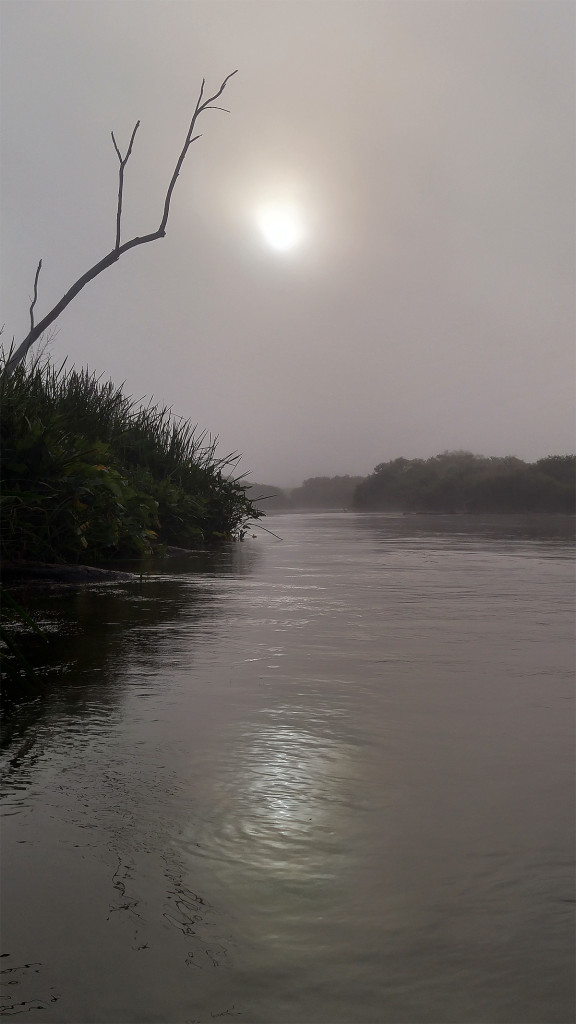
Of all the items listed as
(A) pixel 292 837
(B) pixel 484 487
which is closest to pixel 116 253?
(A) pixel 292 837

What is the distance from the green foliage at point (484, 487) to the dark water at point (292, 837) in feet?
59.2

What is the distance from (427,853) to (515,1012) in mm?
296

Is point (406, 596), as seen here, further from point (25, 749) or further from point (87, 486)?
point (25, 749)

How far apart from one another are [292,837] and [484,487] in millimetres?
20240

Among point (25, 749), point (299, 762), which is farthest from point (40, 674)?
point (299, 762)

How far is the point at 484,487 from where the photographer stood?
68.0ft

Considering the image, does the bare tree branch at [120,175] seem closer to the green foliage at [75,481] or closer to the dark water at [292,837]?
the green foliage at [75,481]

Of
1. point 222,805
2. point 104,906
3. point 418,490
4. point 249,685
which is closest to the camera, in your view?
point 104,906

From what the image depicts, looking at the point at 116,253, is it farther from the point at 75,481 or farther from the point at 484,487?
the point at 484,487

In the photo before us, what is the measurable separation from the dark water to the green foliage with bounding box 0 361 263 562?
2.96 ft

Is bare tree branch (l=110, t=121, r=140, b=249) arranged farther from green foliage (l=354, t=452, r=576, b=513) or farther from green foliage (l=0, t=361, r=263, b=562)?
green foliage (l=354, t=452, r=576, b=513)

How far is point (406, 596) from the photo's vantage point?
376cm

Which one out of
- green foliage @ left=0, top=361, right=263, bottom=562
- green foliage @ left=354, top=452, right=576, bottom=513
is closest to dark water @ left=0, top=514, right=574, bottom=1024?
green foliage @ left=0, top=361, right=263, bottom=562

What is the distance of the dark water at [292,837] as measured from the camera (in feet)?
2.54
